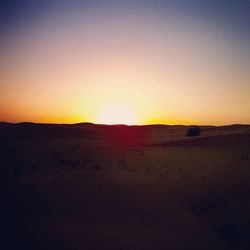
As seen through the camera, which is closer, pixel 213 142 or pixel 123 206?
→ pixel 123 206

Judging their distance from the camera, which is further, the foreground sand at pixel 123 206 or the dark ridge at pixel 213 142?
the dark ridge at pixel 213 142

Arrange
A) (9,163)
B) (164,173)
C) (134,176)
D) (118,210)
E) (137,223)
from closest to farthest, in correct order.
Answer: (137,223) → (118,210) → (134,176) → (164,173) → (9,163)

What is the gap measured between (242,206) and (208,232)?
2.90m

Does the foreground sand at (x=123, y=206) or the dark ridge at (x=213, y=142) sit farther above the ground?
the dark ridge at (x=213, y=142)

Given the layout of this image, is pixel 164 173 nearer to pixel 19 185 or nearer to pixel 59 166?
pixel 59 166

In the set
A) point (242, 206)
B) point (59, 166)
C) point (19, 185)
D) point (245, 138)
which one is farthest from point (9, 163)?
point (245, 138)

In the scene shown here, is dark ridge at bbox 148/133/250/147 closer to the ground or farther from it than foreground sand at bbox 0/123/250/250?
farther from it

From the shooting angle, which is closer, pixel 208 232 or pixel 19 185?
pixel 208 232

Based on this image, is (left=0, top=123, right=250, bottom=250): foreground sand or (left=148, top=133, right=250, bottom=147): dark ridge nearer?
(left=0, top=123, right=250, bottom=250): foreground sand

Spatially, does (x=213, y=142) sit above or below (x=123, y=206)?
above

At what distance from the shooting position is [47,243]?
9562 millimetres

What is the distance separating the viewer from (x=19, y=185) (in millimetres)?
14297

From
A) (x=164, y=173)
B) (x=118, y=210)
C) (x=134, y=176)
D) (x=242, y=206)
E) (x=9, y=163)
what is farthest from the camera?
(x=9, y=163)

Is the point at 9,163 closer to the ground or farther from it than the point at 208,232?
farther from it
